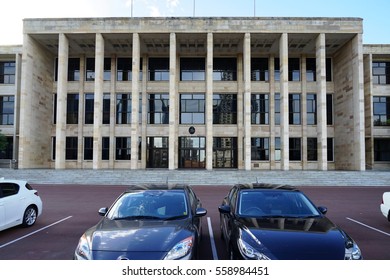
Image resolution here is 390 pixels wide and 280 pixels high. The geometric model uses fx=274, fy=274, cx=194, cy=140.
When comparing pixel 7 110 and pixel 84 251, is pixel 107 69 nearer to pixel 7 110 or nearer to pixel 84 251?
pixel 7 110

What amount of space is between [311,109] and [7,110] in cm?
3466

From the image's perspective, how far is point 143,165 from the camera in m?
30.0

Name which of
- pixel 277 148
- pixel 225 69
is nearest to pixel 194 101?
pixel 225 69

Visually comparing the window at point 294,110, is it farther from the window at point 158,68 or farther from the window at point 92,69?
the window at point 92,69

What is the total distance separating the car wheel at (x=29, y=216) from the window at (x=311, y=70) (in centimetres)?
3028

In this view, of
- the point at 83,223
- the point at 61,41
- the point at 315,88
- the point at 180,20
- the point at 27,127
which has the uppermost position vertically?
the point at 180,20

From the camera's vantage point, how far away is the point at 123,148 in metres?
30.7

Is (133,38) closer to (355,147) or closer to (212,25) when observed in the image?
(212,25)

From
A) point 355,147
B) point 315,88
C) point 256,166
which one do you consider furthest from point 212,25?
point 355,147

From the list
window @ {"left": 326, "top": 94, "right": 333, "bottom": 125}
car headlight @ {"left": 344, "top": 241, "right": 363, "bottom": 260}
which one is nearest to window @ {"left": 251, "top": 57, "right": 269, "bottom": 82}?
window @ {"left": 326, "top": 94, "right": 333, "bottom": 125}

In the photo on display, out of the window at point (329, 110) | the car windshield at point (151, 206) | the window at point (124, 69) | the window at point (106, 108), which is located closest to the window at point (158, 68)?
the window at point (124, 69)

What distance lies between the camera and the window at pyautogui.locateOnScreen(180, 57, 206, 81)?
3117 centimetres

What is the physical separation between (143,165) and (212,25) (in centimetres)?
1621

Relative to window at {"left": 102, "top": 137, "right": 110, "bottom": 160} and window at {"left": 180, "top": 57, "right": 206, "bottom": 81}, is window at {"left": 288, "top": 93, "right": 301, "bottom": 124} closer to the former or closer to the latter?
window at {"left": 180, "top": 57, "right": 206, "bottom": 81}
